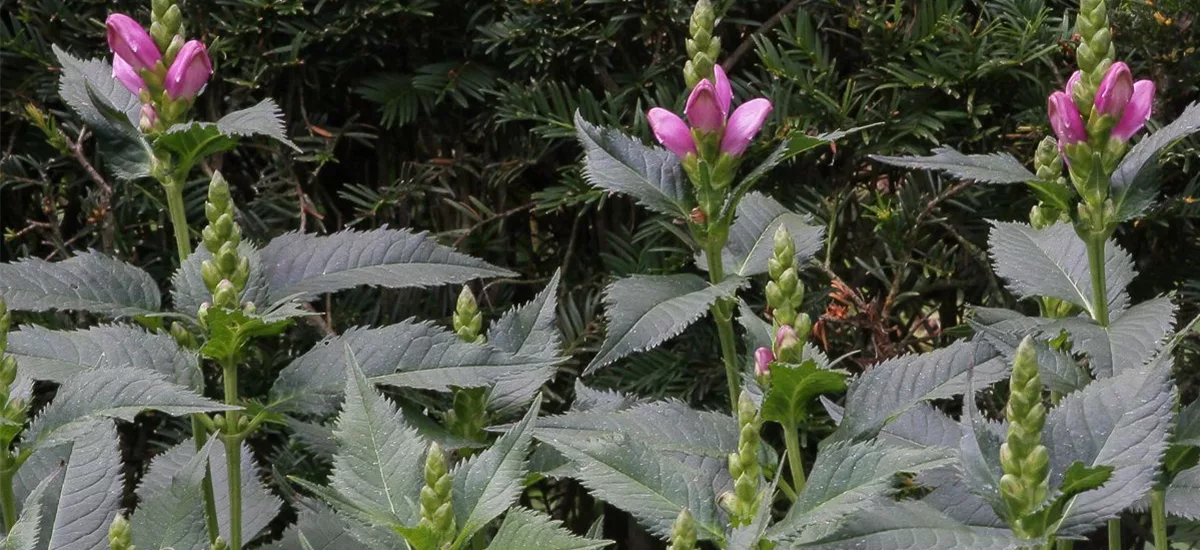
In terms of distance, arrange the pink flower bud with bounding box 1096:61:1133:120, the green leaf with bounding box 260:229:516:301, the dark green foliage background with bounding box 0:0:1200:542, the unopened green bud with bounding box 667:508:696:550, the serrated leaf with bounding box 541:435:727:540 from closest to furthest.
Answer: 1. the unopened green bud with bounding box 667:508:696:550
2. the serrated leaf with bounding box 541:435:727:540
3. the pink flower bud with bounding box 1096:61:1133:120
4. the green leaf with bounding box 260:229:516:301
5. the dark green foliage background with bounding box 0:0:1200:542

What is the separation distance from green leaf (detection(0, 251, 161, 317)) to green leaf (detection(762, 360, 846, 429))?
25.6 inches

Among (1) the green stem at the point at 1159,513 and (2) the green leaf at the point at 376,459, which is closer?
(2) the green leaf at the point at 376,459

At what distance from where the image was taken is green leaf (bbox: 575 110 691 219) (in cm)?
132

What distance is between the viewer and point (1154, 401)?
3.32 ft

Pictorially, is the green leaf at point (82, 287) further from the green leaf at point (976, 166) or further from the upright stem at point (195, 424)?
the green leaf at point (976, 166)

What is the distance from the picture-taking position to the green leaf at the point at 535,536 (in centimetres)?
94

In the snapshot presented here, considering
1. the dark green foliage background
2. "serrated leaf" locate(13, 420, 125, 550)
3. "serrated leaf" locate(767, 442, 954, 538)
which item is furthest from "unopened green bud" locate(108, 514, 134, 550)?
the dark green foliage background

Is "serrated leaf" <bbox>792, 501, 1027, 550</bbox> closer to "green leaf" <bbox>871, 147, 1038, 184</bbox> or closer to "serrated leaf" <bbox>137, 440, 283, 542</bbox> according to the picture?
"green leaf" <bbox>871, 147, 1038, 184</bbox>

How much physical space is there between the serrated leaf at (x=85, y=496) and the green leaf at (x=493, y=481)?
0.37 metres

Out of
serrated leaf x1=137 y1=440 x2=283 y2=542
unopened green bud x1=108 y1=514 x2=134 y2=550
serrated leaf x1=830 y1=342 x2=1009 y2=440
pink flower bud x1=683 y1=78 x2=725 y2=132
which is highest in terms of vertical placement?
pink flower bud x1=683 y1=78 x2=725 y2=132

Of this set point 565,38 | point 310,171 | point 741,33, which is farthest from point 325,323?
point 741,33

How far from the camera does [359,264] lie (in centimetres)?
139

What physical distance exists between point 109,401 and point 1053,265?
0.97 metres

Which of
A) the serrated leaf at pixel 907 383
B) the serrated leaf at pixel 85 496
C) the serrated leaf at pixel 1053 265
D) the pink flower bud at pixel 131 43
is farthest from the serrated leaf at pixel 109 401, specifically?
the serrated leaf at pixel 1053 265
